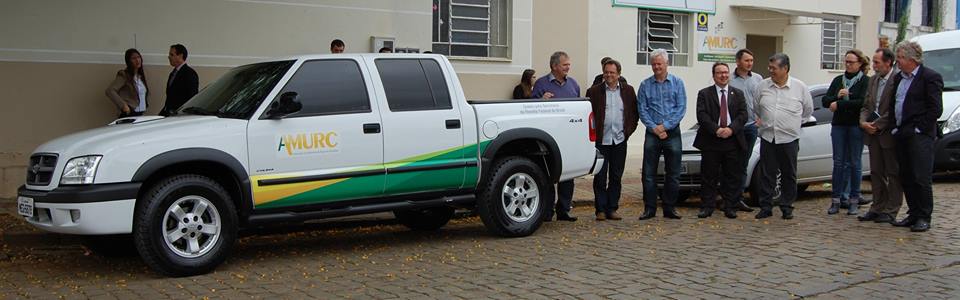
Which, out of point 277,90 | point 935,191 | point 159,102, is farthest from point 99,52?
point 935,191

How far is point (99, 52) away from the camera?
37.3ft

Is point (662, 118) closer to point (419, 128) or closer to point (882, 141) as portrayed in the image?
point (882, 141)

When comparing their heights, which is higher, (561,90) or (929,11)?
(929,11)

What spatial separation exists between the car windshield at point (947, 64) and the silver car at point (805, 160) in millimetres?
3108

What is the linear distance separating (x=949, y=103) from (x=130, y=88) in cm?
1083

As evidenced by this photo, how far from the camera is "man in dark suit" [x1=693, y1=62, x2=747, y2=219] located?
401 inches

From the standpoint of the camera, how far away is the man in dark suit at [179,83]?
35.4 feet

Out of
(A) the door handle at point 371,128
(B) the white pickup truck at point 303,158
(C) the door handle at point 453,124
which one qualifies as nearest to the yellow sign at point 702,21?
(B) the white pickup truck at point 303,158

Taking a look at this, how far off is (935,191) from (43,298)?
11.1 m

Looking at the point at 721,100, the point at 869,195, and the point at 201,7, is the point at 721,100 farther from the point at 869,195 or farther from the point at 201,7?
the point at 201,7

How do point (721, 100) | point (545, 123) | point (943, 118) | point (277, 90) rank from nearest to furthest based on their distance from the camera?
point (277, 90), point (545, 123), point (721, 100), point (943, 118)

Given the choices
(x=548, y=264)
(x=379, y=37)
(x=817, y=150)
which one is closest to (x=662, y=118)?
(x=817, y=150)

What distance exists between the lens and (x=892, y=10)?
21094mm

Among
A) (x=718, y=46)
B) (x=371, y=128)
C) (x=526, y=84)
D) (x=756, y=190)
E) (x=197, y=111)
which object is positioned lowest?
(x=756, y=190)
